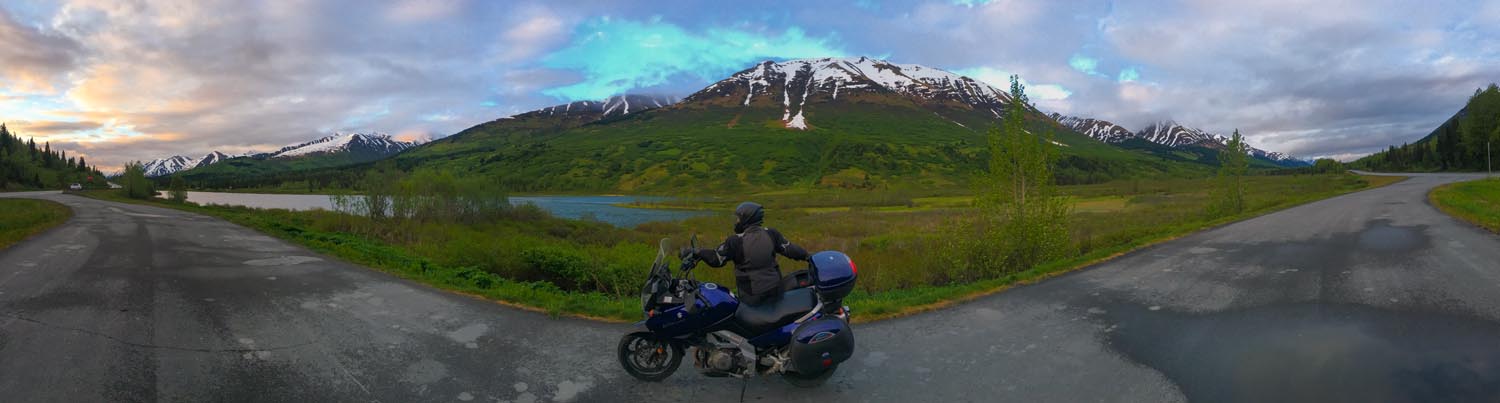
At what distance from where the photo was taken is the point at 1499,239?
1298cm

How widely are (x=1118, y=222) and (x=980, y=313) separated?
30.4m

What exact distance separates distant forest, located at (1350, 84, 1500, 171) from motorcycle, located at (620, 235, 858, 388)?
117 meters

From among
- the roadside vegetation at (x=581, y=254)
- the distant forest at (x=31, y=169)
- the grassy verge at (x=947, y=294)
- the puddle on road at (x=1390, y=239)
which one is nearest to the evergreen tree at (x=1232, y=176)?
the roadside vegetation at (x=581, y=254)

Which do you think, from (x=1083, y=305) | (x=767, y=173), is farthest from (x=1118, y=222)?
(x=767, y=173)

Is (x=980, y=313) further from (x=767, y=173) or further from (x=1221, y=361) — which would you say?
(x=767, y=173)

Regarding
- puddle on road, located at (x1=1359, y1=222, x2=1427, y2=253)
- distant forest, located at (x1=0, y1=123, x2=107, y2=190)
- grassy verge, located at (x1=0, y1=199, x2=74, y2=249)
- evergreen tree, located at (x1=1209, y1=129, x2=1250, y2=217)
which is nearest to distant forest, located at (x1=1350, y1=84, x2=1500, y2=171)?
evergreen tree, located at (x1=1209, y1=129, x2=1250, y2=217)

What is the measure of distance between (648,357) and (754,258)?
146 cm

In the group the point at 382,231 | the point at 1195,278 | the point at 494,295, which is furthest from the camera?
the point at 382,231

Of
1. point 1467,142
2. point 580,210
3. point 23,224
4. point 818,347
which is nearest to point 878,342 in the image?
point 818,347

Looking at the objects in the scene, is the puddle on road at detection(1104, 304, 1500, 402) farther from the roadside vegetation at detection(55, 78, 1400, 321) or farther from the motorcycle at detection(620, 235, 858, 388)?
the motorcycle at detection(620, 235, 858, 388)

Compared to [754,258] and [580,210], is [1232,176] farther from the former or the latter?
[580,210]

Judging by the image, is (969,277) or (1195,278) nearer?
(1195,278)

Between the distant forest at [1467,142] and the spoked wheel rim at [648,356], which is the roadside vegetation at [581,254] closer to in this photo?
the spoked wheel rim at [648,356]

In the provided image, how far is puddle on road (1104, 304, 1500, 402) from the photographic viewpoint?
496cm
